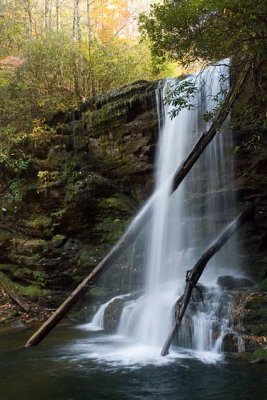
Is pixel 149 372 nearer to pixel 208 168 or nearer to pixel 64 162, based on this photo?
pixel 208 168

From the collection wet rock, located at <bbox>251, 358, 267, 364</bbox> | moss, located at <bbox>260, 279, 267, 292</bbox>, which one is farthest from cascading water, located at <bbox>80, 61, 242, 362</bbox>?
wet rock, located at <bbox>251, 358, 267, 364</bbox>

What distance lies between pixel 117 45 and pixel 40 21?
518 centimetres

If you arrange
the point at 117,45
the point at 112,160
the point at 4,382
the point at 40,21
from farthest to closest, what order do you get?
the point at 40,21 → the point at 117,45 → the point at 112,160 → the point at 4,382

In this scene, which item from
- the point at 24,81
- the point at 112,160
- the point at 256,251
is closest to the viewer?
the point at 256,251

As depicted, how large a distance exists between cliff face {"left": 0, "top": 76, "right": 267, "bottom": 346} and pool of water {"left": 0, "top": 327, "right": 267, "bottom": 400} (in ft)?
13.6

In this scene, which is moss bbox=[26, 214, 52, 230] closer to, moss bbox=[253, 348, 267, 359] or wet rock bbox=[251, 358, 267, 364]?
moss bbox=[253, 348, 267, 359]

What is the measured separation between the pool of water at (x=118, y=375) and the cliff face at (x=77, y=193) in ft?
13.6

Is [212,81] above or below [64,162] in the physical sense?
above

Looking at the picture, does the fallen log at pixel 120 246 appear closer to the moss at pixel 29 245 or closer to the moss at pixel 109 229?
the moss at pixel 109 229

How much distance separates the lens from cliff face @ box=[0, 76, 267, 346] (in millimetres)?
12578

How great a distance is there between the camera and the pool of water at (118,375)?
591 centimetres

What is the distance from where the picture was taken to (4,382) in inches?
257

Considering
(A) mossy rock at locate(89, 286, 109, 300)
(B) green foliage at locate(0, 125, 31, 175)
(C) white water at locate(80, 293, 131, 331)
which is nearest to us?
(C) white water at locate(80, 293, 131, 331)

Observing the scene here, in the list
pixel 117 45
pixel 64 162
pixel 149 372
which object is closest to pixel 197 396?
pixel 149 372
